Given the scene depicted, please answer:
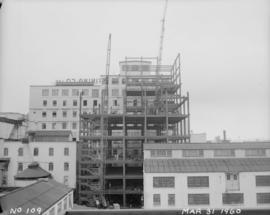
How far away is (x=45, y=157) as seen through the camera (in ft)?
77.6

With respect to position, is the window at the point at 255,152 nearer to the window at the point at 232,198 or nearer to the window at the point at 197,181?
the window at the point at 232,198

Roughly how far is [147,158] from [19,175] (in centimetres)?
926

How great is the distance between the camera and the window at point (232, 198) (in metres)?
16.5

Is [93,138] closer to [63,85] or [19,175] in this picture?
[19,175]

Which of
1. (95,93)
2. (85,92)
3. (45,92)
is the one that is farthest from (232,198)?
(45,92)

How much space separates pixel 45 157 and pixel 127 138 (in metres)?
6.63

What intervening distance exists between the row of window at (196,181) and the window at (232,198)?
0.91m

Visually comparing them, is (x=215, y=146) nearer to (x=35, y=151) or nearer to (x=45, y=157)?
(x=45, y=157)

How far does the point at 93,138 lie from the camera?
79.6ft

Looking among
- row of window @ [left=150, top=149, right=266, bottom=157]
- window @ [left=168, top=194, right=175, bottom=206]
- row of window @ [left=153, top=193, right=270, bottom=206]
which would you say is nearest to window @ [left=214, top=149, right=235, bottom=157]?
row of window @ [left=150, top=149, right=266, bottom=157]

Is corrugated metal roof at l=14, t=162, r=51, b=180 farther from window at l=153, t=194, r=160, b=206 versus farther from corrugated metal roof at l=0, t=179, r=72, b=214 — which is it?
corrugated metal roof at l=0, t=179, r=72, b=214

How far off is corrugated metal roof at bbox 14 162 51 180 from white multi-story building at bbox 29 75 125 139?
14018 millimetres

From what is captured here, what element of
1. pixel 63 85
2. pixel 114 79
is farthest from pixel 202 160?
pixel 63 85

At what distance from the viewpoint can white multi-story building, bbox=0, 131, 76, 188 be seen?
76.4ft
